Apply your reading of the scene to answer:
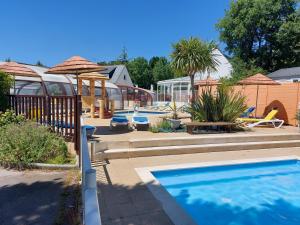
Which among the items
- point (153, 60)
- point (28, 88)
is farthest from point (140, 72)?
point (28, 88)

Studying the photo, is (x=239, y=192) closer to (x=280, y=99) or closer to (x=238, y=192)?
(x=238, y=192)

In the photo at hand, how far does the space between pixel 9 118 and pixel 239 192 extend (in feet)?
22.0

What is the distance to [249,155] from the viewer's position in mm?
7414

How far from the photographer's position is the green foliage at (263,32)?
2708 centimetres

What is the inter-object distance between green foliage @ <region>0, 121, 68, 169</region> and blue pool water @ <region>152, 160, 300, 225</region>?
250 centimetres

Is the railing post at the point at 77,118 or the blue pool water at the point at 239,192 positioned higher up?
the railing post at the point at 77,118

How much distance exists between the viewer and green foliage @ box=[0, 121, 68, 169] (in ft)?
17.5

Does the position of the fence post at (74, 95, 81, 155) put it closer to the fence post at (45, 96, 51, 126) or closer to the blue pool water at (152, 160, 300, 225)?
the fence post at (45, 96, 51, 126)

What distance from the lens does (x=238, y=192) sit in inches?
211

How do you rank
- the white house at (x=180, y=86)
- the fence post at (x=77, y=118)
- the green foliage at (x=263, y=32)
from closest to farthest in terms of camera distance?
the fence post at (x=77, y=118)
the white house at (x=180, y=86)
the green foliage at (x=263, y=32)

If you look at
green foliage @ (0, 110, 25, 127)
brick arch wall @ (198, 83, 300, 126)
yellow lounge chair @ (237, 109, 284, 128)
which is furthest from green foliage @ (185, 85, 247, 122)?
green foliage @ (0, 110, 25, 127)

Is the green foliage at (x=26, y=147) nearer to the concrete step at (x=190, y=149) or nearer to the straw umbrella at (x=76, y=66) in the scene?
the concrete step at (x=190, y=149)

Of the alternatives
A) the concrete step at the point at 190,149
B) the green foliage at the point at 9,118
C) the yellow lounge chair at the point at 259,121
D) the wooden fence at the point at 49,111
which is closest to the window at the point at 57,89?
the wooden fence at the point at 49,111

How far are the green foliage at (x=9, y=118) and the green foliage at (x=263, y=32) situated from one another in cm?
2690
